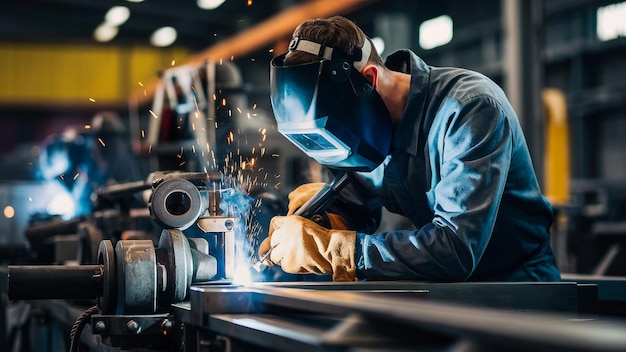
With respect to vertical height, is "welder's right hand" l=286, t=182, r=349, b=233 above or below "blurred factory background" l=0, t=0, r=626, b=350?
below

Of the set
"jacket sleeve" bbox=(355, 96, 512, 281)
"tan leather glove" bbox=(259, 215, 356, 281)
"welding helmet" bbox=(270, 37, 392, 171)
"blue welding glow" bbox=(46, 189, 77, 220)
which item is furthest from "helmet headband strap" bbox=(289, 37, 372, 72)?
"blue welding glow" bbox=(46, 189, 77, 220)

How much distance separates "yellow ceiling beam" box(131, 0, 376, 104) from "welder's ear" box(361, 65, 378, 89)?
250 cm

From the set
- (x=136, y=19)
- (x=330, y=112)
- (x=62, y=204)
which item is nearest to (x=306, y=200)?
(x=330, y=112)

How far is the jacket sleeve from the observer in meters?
1.87

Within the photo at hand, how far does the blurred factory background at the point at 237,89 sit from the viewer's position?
15.5 feet

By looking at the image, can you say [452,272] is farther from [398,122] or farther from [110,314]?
[110,314]

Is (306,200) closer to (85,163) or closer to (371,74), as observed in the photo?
(371,74)

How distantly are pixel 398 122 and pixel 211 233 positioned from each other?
1.86 ft

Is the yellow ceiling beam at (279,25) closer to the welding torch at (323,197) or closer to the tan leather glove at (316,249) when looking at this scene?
the welding torch at (323,197)

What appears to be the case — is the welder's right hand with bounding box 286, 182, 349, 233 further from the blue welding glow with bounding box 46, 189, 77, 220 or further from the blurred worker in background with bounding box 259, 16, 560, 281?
the blue welding glow with bounding box 46, 189, 77, 220

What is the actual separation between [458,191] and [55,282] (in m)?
0.89

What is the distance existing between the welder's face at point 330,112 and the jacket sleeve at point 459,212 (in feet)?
0.61

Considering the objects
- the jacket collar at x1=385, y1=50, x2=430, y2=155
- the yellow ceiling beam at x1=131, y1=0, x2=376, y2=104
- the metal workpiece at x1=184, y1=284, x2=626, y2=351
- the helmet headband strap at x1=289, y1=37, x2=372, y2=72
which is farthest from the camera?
the yellow ceiling beam at x1=131, y1=0, x2=376, y2=104

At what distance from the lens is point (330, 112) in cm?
196
